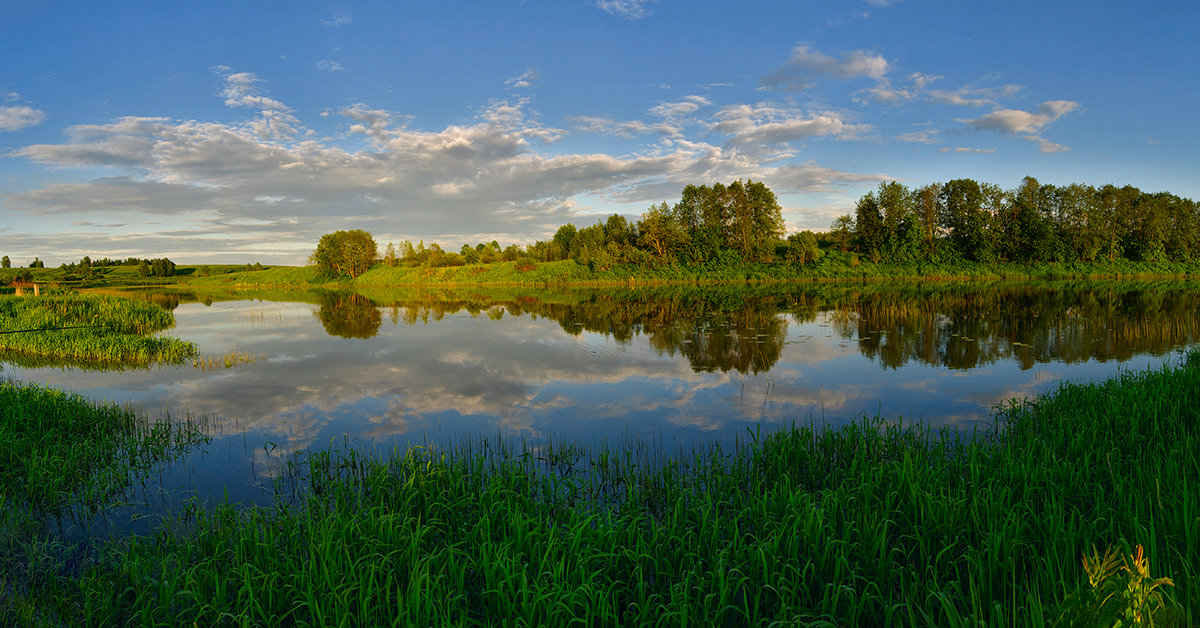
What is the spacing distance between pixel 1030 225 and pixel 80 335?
100m

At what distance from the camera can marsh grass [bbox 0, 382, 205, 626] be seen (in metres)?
5.89

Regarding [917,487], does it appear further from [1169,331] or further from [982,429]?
[1169,331]

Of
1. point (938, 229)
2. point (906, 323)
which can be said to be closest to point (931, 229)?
point (938, 229)

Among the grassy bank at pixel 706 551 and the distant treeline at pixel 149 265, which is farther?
the distant treeline at pixel 149 265

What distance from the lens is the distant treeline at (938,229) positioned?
250 ft

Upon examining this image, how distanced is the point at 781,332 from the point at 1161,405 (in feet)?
57.9

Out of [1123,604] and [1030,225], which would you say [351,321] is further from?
[1030,225]

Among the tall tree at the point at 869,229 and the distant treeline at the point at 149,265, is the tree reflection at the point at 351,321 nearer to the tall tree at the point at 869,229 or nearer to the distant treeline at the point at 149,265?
the tall tree at the point at 869,229

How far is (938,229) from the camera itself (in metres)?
80.6

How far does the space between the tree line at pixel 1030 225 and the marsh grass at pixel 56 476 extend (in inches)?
3317

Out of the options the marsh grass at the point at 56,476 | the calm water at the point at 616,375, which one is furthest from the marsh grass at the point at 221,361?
the marsh grass at the point at 56,476

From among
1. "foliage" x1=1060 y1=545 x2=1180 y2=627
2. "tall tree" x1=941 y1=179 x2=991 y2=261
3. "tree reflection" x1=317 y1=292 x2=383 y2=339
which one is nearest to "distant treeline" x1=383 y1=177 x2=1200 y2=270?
"tall tree" x1=941 y1=179 x2=991 y2=261

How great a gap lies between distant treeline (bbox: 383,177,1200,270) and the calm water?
45.7 metres

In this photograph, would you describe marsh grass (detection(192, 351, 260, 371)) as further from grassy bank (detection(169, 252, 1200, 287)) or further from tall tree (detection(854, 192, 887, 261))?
tall tree (detection(854, 192, 887, 261))
